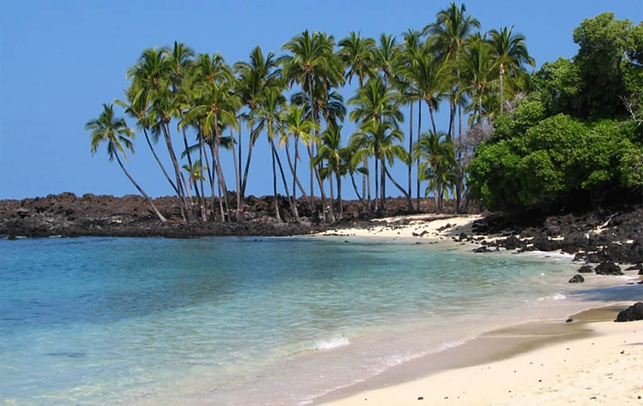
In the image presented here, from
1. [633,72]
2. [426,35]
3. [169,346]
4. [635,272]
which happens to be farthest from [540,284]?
[426,35]

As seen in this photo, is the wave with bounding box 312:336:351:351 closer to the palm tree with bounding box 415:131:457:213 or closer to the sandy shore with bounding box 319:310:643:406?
the sandy shore with bounding box 319:310:643:406

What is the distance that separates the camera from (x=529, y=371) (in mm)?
8266

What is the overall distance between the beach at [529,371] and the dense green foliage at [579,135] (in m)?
20.8

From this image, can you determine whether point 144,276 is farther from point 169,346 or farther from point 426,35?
point 426,35

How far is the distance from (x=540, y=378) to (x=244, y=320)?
24.9 feet

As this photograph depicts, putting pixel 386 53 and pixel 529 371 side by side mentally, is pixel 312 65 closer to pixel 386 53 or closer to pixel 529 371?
pixel 386 53

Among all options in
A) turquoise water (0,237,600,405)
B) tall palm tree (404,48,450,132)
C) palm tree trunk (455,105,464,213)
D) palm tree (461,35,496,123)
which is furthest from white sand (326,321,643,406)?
tall palm tree (404,48,450,132)

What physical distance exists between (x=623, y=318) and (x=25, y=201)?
70039 millimetres

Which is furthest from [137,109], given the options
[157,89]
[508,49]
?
[508,49]

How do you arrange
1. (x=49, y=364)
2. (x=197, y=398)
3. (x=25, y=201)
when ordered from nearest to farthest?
1. (x=197, y=398)
2. (x=49, y=364)
3. (x=25, y=201)

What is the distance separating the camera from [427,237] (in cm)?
3925

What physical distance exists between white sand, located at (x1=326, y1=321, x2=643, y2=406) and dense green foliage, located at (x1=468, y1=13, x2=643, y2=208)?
22408mm

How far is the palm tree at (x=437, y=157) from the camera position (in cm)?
5044

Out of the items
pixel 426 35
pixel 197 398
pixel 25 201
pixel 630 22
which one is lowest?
pixel 197 398
